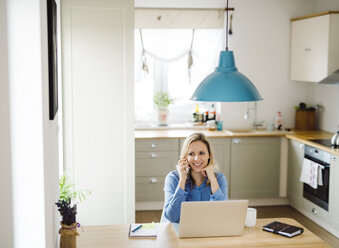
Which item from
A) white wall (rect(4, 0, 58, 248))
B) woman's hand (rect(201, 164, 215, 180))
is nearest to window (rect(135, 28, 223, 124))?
woman's hand (rect(201, 164, 215, 180))

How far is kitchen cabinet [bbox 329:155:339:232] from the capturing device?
486cm

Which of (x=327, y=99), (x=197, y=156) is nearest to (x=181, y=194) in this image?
(x=197, y=156)

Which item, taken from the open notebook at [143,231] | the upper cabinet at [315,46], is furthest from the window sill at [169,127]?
the open notebook at [143,231]

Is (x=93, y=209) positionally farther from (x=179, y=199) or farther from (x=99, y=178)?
(x=179, y=199)

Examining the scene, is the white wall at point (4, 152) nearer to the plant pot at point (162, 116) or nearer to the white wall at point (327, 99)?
the plant pot at point (162, 116)

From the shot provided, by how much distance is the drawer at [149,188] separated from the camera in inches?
227

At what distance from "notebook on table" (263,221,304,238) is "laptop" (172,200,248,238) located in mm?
215

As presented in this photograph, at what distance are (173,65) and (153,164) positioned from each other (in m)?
1.35

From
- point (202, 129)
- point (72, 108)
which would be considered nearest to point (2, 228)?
point (72, 108)

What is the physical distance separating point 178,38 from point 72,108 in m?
2.16

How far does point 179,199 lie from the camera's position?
3.33 meters

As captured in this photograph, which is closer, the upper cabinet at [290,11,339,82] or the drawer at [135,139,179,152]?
the upper cabinet at [290,11,339,82]

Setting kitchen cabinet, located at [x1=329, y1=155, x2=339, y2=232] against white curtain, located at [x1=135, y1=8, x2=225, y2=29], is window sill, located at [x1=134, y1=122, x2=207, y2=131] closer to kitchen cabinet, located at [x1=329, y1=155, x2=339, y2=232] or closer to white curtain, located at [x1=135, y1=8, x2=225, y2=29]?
white curtain, located at [x1=135, y1=8, x2=225, y2=29]

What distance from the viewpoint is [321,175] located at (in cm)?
511
